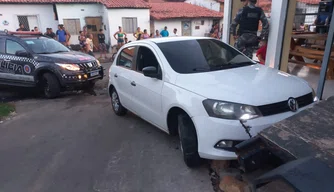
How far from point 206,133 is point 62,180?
6.44 ft

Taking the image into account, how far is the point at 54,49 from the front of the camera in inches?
298

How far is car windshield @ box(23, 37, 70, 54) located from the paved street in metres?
A: 2.35

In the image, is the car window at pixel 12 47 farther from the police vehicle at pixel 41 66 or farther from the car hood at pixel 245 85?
the car hood at pixel 245 85

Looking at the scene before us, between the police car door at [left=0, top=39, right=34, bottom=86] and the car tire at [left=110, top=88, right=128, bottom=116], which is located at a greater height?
the police car door at [left=0, top=39, right=34, bottom=86]

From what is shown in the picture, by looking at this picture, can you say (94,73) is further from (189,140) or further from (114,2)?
(114,2)

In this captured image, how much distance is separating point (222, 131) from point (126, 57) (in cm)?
269

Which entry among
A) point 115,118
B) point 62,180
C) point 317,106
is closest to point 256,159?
point 317,106

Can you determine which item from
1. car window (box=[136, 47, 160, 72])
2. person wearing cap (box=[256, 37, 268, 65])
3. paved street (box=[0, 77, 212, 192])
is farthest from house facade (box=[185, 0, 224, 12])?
car window (box=[136, 47, 160, 72])

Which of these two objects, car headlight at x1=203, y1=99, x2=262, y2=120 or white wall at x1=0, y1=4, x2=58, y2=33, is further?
white wall at x1=0, y1=4, x2=58, y2=33

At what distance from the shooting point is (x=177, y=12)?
921 inches

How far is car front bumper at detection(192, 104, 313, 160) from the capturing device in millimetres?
2586

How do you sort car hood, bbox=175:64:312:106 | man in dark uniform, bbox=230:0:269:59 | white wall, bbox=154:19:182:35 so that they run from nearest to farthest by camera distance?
car hood, bbox=175:64:312:106 → man in dark uniform, bbox=230:0:269:59 → white wall, bbox=154:19:182:35

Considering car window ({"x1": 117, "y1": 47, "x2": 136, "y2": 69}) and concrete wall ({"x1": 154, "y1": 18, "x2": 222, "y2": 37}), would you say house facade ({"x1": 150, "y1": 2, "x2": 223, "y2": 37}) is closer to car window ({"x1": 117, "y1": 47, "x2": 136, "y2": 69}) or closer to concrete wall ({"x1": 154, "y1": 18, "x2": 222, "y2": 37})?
concrete wall ({"x1": 154, "y1": 18, "x2": 222, "y2": 37})

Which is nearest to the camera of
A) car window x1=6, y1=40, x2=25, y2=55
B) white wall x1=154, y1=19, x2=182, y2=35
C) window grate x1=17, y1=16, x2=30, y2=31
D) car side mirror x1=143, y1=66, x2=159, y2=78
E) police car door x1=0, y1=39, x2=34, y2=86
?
car side mirror x1=143, y1=66, x2=159, y2=78
